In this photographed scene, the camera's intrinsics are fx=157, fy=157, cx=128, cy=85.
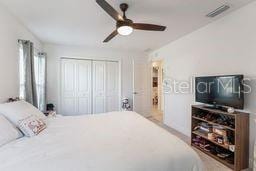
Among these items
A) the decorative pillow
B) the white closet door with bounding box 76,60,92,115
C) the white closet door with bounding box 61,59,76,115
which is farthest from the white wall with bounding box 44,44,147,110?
the decorative pillow

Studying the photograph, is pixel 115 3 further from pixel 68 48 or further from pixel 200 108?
pixel 68 48

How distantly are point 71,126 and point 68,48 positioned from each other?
333 centimetres

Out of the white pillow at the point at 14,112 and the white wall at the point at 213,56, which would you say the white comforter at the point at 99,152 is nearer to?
the white pillow at the point at 14,112

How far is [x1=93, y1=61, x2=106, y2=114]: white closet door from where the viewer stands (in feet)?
16.8

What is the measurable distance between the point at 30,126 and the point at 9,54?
1.44 meters

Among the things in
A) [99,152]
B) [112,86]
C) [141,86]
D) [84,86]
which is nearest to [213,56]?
[99,152]

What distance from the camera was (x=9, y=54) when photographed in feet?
8.25

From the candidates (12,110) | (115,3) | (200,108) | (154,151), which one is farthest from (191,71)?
(12,110)

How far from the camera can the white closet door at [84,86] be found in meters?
4.96

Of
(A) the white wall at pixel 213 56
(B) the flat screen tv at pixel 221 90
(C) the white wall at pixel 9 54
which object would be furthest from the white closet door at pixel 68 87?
(B) the flat screen tv at pixel 221 90

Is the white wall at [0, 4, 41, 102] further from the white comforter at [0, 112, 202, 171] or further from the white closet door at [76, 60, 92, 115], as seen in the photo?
the white closet door at [76, 60, 92, 115]

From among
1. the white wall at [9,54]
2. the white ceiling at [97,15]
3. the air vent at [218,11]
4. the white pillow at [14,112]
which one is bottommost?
the white pillow at [14,112]

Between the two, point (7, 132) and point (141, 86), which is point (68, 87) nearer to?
point (141, 86)

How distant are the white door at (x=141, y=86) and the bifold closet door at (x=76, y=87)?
1.54m
